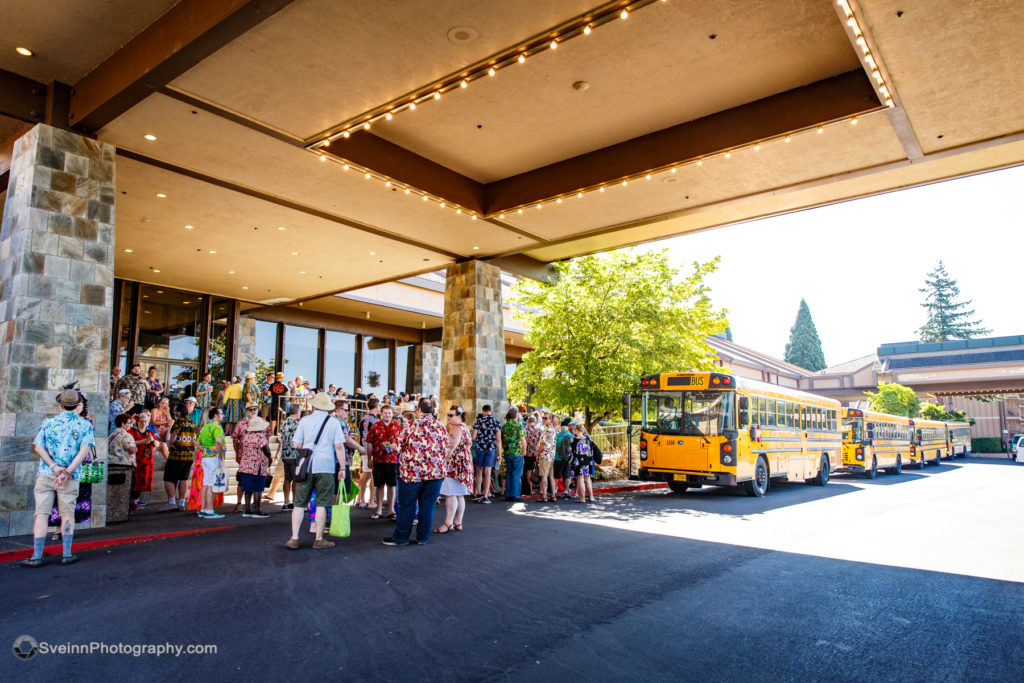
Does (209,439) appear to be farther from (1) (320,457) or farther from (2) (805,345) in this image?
(2) (805,345)

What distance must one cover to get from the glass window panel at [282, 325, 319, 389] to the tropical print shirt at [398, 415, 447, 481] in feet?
59.2

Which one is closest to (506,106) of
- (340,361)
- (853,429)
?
(853,429)

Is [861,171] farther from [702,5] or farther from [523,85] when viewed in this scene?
[523,85]

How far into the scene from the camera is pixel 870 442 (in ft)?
76.8

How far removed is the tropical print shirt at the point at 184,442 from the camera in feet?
37.2

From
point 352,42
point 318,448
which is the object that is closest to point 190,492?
point 318,448

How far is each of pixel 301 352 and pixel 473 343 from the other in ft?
38.7

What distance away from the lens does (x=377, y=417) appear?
1156 cm

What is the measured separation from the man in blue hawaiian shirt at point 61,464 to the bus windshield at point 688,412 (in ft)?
38.5

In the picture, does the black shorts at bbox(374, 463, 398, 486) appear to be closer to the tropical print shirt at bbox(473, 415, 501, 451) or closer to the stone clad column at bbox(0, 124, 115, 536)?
the tropical print shirt at bbox(473, 415, 501, 451)

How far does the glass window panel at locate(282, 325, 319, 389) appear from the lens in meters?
25.5

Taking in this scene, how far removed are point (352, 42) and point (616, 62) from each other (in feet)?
12.4

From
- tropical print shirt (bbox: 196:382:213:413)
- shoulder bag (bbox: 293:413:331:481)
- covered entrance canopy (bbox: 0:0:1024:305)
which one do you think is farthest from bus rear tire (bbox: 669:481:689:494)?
tropical print shirt (bbox: 196:382:213:413)

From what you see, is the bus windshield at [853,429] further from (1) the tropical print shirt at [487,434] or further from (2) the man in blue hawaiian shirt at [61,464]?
(2) the man in blue hawaiian shirt at [61,464]
